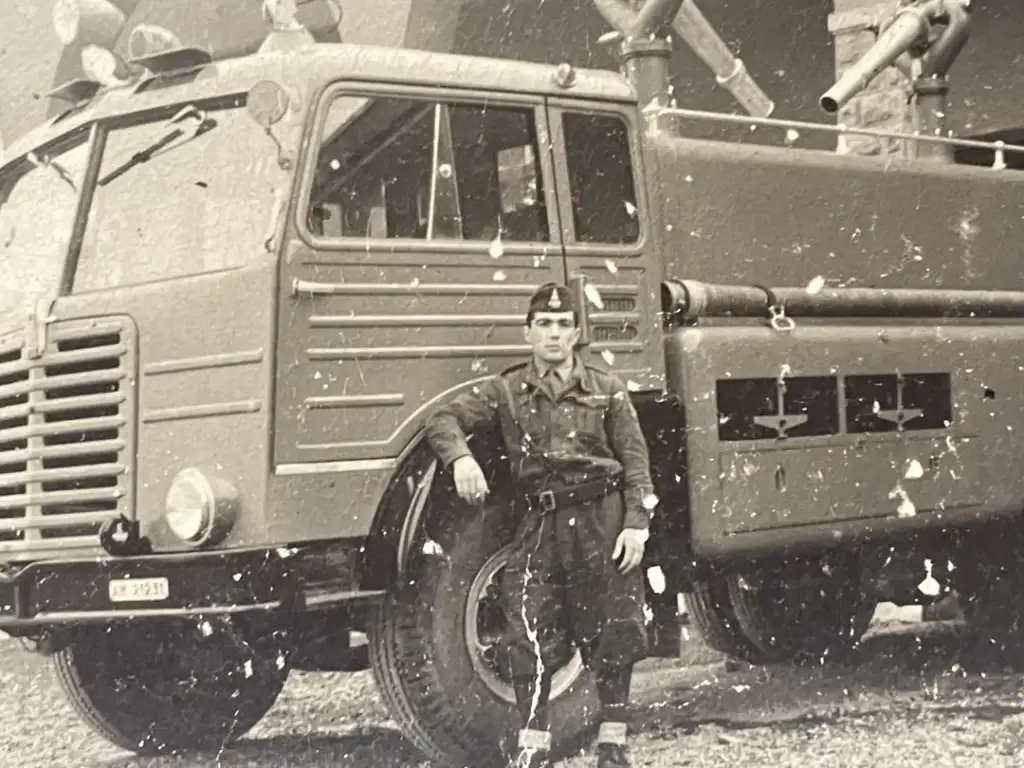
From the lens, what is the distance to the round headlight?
16.3 ft

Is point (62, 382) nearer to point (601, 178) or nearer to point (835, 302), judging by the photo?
point (601, 178)

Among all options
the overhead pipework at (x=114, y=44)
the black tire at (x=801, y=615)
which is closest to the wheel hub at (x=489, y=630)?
the overhead pipework at (x=114, y=44)

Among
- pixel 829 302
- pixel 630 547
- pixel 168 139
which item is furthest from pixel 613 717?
pixel 168 139

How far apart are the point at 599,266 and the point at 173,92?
1.51m

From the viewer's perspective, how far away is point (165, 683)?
6148mm

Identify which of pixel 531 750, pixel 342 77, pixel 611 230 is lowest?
pixel 531 750

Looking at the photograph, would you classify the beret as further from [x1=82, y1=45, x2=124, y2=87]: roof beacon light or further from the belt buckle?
[x1=82, y1=45, x2=124, y2=87]: roof beacon light

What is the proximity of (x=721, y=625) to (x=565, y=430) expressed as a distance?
10.4 feet

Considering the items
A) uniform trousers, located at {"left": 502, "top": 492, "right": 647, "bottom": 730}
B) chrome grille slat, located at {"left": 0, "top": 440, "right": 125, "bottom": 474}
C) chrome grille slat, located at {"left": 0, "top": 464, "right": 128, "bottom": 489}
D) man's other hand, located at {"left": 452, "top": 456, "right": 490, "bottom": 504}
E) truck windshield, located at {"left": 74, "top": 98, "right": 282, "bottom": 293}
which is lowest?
uniform trousers, located at {"left": 502, "top": 492, "right": 647, "bottom": 730}

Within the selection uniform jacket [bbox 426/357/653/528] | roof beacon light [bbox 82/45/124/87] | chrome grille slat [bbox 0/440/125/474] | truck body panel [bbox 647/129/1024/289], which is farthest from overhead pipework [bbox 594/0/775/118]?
chrome grille slat [bbox 0/440/125/474]

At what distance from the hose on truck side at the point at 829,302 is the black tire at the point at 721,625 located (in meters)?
1.73

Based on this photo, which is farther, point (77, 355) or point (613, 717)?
point (77, 355)

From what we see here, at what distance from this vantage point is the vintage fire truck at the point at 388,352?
510cm

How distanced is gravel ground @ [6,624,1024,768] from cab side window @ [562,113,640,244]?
176 centimetres
